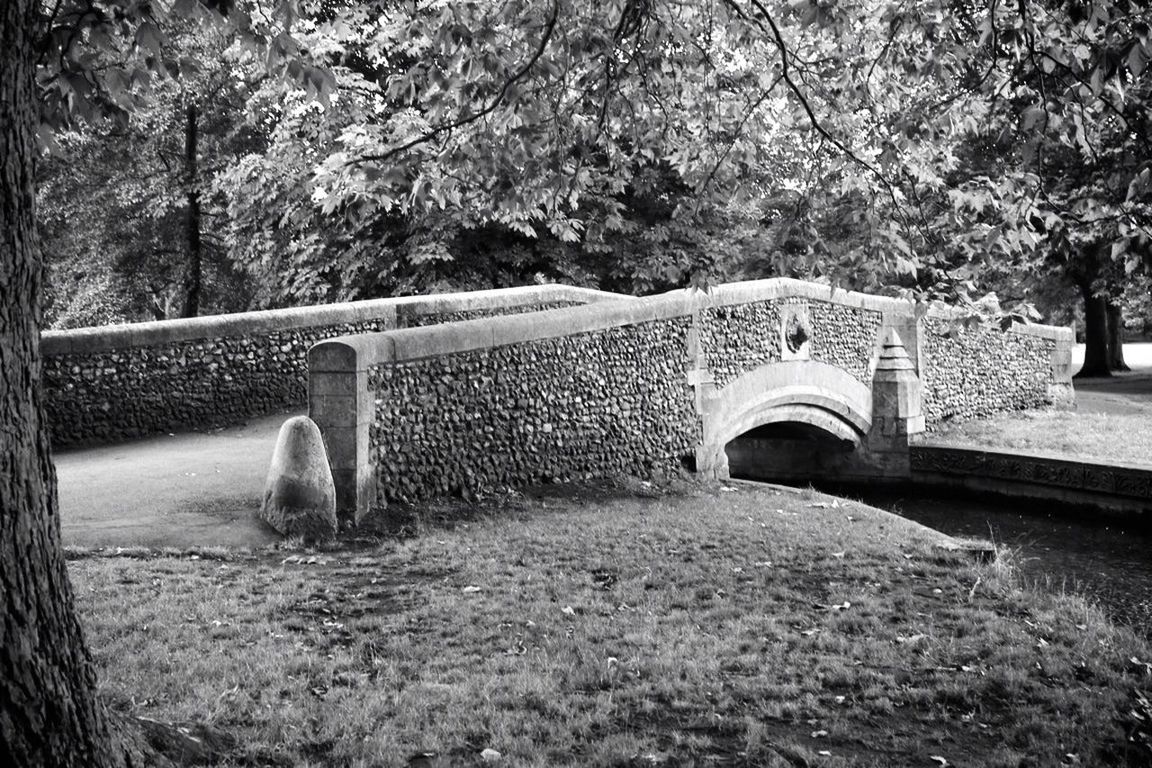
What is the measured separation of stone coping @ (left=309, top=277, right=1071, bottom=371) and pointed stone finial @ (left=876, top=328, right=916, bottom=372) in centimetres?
246

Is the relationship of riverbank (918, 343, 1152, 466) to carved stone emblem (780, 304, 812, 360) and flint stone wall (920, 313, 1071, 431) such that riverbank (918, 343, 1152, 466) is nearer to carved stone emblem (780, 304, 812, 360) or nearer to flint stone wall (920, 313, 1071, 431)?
flint stone wall (920, 313, 1071, 431)

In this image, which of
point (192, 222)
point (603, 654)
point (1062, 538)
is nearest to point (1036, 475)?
point (1062, 538)

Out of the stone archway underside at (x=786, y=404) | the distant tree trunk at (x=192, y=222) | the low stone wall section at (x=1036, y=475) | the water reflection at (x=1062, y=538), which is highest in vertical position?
the distant tree trunk at (x=192, y=222)

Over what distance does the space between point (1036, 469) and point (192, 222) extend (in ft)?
50.8

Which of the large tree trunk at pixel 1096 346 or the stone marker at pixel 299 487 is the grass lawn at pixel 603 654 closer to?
the stone marker at pixel 299 487

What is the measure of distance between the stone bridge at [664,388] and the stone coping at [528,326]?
2 centimetres

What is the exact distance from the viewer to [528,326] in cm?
1050

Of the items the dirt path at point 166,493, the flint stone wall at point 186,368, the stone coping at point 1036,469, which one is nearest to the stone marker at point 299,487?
the dirt path at point 166,493

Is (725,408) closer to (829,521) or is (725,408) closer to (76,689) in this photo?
(829,521)

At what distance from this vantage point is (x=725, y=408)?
1377cm

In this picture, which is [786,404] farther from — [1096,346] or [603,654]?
[1096,346]

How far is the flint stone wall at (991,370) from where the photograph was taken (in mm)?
18812

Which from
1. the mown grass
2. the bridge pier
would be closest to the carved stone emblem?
the bridge pier

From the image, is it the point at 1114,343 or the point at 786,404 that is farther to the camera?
the point at 1114,343
